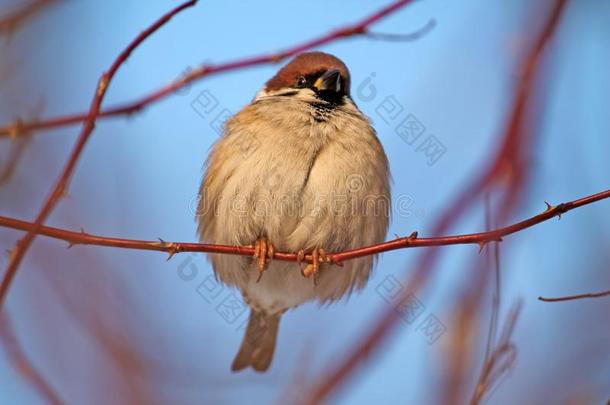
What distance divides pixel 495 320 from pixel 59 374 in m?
2.05

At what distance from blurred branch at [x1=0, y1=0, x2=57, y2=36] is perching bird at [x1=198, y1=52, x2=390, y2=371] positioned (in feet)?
5.05

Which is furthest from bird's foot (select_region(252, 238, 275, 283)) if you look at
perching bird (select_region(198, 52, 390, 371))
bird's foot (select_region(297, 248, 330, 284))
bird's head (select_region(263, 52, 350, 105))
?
bird's head (select_region(263, 52, 350, 105))

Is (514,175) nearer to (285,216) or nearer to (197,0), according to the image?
(197,0)

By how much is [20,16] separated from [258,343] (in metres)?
2.79

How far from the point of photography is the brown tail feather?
4.53 meters

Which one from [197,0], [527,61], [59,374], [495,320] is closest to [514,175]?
[527,61]

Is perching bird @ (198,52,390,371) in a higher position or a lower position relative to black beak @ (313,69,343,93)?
lower

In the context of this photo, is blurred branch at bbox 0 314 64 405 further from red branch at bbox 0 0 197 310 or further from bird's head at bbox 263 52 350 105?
bird's head at bbox 263 52 350 105

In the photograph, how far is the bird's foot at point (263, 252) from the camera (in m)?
3.61

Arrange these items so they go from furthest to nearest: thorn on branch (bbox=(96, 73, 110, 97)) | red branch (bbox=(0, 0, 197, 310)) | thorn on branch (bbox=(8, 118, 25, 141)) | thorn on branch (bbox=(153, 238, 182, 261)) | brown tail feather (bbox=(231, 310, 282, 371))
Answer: brown tail feather (bbox=(231, 310, 282, 371)) < thorn on branch (bbox=(153, 238, 182, 261)) < thorn on branch (bbox=(8, 118, 25, 141)) < thorn on branch (bbox=(96, 73, 110, 97)) < red branch (bbox=(0, 0, 197, 310))

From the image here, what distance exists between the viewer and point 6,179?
233 cm

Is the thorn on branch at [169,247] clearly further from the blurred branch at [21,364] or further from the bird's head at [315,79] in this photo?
the bird's head at [315,79]

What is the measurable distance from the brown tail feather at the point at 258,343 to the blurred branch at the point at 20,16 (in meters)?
2.68

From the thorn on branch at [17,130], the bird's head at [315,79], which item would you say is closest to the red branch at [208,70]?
the thorn on branch at [17,130]
